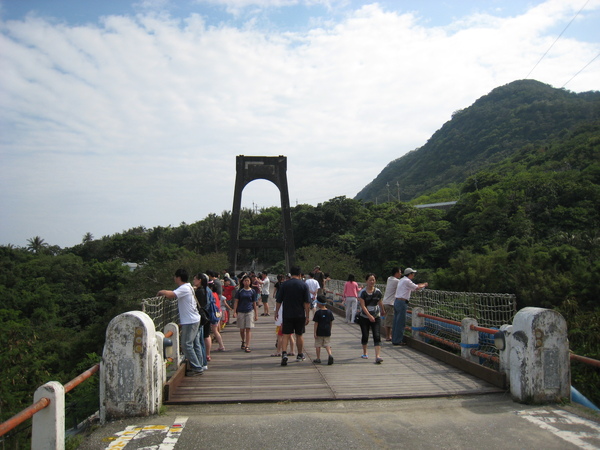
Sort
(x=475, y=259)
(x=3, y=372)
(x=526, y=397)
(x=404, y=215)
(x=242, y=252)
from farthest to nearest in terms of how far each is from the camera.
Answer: (x=242, y=252)
(x=404, y=215)
(x=475, y=259)
(x=3, y=372)
(x=526, y=397)

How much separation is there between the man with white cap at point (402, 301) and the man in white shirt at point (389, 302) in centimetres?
37

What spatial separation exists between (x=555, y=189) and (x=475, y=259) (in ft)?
59.8

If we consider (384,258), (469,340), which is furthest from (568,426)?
(384,258)

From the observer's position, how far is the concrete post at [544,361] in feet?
16.9

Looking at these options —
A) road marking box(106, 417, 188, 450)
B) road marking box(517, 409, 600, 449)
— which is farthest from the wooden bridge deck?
road marking box(517, 409, 600, 449)

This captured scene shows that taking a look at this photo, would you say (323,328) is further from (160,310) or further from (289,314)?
(160,310)

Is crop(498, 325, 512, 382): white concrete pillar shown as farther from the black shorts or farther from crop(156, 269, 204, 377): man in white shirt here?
crop(156, 269, 204, 377): man in white shirt

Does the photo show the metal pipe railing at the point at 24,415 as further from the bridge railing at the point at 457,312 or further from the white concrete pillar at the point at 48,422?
the bridge railing at the point at 457,312

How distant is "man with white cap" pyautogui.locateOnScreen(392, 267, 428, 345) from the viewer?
9031 millimetres

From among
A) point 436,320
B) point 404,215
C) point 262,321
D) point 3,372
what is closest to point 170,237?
point 404,215

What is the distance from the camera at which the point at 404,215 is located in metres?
63.2

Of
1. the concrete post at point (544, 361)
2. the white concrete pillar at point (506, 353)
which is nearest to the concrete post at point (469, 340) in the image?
the white concrete pillar at point (506, 353)

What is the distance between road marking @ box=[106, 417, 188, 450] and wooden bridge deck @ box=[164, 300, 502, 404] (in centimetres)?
74

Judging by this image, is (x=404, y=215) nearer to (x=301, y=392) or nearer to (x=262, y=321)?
(x=262, y=321)
